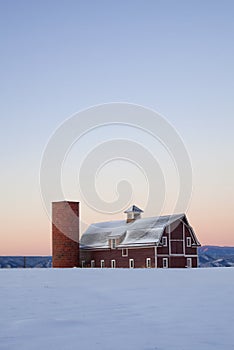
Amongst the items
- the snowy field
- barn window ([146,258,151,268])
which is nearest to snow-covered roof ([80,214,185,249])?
barn window ([146,258,151,268])

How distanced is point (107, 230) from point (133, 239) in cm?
586

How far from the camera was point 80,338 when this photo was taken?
6141 mm

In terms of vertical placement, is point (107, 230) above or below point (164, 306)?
above

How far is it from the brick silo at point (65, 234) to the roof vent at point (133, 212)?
6472 millimetres

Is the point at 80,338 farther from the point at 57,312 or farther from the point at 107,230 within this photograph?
the point at 107,230

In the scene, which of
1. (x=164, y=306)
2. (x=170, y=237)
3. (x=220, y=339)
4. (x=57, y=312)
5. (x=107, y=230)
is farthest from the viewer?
(x=107, y=230)

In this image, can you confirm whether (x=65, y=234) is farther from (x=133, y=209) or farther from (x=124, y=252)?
(x=133, y=209)

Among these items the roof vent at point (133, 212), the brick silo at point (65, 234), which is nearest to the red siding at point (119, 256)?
the brick silo at point (65, 234)

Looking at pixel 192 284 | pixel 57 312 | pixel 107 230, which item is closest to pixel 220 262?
pixel 107 230

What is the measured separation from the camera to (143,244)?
2142 inches

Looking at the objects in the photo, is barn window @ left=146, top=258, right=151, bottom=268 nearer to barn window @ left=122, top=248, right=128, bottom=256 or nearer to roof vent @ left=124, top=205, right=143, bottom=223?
barn window @ left=122, top=248, right=128, bottom=256

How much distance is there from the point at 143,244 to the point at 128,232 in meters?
4.09

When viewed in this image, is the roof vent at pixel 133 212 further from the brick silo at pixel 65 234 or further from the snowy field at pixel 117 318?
the snowy field at pixel 117 318

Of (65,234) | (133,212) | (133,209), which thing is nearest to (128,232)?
(133,212)
